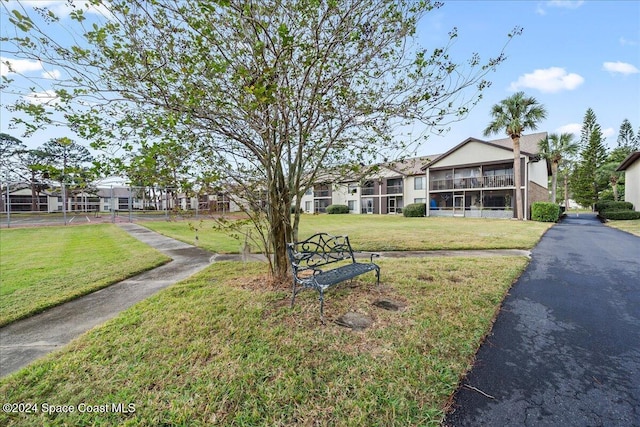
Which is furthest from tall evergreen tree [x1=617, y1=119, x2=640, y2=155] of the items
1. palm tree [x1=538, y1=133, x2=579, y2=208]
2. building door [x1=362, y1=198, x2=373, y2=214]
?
building door [x1=362, y1=198, x2=373, y2=214]

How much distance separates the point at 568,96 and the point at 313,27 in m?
13.0

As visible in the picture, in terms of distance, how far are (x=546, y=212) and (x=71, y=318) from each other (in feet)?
88.2

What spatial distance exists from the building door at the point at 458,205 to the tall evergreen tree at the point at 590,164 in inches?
955

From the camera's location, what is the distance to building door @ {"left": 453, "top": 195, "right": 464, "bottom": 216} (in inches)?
1105

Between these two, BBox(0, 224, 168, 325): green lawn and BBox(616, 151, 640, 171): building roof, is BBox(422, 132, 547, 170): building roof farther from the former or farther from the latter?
BBox(0, 224, 168, 325): green lawn

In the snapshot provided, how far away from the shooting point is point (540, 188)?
93.4 feet

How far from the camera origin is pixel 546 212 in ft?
67.6

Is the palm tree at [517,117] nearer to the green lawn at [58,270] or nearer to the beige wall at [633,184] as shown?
the beige wall at [633,184]

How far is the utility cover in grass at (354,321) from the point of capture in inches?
138

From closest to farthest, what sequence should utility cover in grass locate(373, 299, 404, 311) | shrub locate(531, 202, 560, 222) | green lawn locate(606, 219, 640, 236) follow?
utility cover in grass locate(373, 299, 404, 311) < green lawn locate(606, 219, 640, 236) < shrub locate(531, 202, 560, 222)

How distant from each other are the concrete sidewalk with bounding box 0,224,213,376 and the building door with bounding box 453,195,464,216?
27.7 metres

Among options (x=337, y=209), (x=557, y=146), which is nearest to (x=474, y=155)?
(x=557, y=146)

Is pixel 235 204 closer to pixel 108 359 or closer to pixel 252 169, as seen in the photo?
pixel 252 169

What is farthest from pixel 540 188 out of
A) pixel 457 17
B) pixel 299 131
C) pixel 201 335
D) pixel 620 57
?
pixel 201 335
